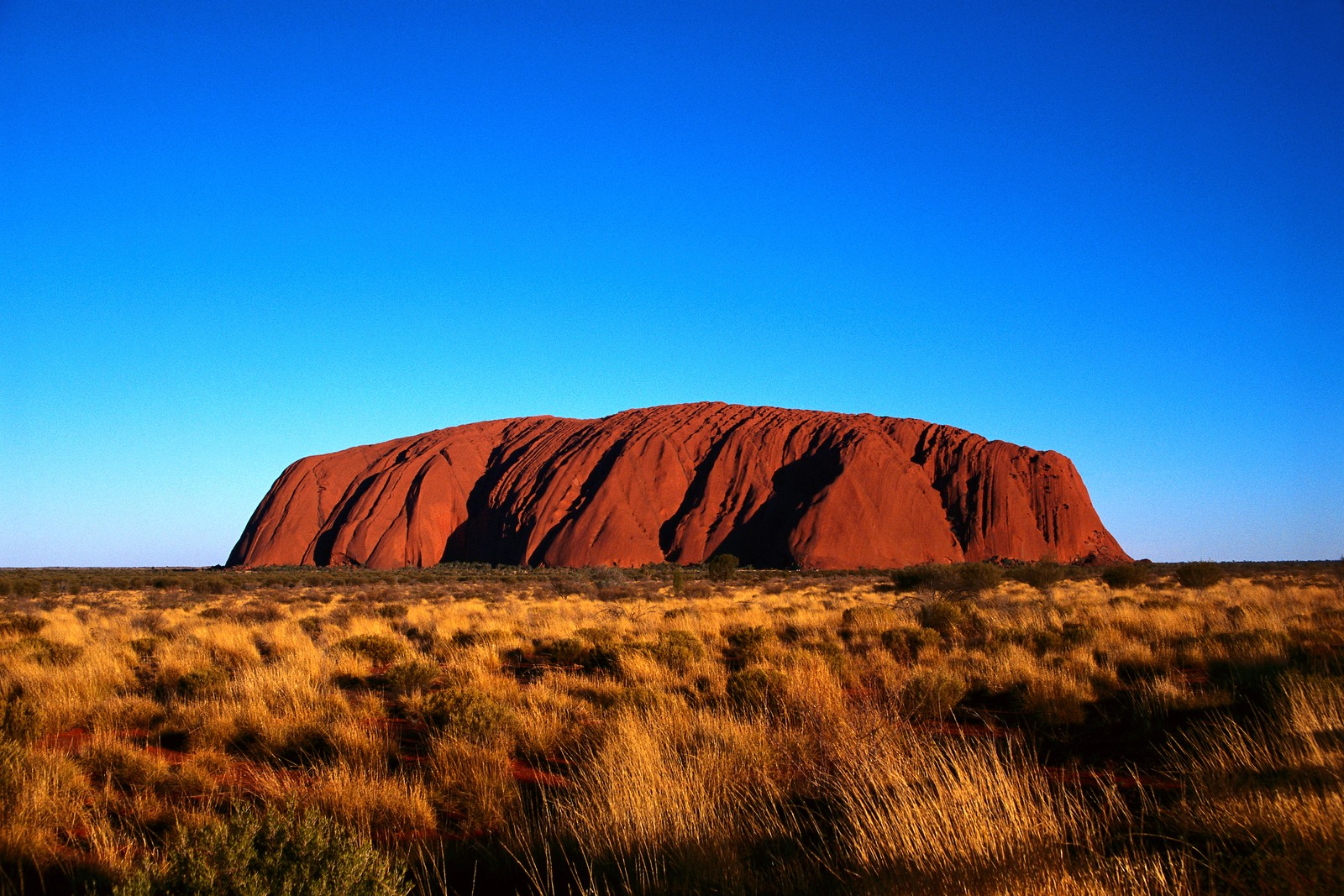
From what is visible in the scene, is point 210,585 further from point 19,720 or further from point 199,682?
point 19,720

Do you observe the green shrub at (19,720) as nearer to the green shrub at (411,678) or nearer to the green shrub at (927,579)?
the green shrub at (411,678)

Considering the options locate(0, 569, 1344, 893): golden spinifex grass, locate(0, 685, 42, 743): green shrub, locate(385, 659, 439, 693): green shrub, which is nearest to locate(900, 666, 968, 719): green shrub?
locate(0, 569, 1344, 893): golden spinifex grass

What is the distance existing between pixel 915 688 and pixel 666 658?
3.61 m

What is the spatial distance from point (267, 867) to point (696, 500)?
61.5m

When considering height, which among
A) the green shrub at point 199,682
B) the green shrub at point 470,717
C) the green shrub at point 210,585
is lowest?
the green shrub at point 210,585

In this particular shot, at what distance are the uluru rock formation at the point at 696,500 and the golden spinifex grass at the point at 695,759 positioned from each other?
46108 mm

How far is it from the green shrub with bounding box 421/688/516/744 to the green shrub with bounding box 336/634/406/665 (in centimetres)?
458

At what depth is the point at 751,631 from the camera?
12.3 metres

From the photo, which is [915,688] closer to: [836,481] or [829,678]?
[829,678]

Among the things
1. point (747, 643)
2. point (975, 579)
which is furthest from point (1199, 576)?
point (747, 643)

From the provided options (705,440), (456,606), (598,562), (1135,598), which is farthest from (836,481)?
(456,606)

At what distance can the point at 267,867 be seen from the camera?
2.92 m

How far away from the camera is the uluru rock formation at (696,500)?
5944 cm

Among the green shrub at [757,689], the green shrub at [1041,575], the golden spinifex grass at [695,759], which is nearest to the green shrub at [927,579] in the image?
the green shrub at [1041,575]
